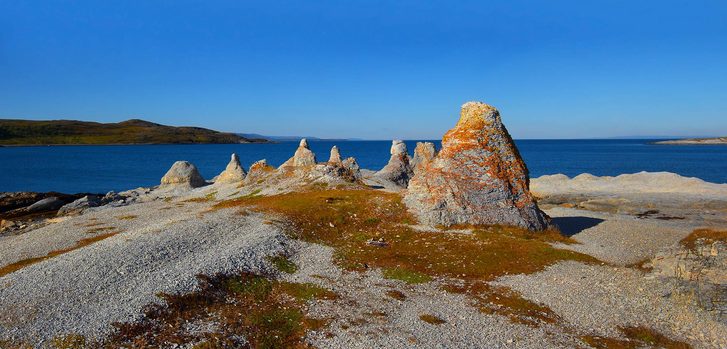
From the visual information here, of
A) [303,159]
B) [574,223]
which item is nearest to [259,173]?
[303,159]

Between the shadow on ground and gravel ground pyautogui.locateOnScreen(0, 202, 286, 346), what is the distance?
2413 cm

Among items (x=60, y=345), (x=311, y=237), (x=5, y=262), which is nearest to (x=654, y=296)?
(x=311, y=237)

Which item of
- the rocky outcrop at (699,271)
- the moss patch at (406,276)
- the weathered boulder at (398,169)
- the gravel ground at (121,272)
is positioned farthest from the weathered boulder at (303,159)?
the rocky outcrop at (699,271)

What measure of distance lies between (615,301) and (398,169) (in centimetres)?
5359

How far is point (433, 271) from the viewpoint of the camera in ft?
90.1

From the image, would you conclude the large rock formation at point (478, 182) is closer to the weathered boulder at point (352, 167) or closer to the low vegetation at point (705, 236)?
the low vegetation at point (705, 236)

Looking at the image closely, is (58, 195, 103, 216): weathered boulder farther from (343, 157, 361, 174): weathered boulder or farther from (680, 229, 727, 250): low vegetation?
(680, 229, 727, 250): low vegetation

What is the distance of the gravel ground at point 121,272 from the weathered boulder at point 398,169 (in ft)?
121

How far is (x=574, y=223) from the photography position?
138ft

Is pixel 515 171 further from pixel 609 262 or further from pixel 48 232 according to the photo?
pixel 48 232

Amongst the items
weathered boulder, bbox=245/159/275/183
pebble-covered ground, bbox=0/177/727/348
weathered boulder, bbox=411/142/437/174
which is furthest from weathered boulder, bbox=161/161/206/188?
pebble-covered ground, bbox=0/177/727/348

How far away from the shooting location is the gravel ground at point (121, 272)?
18891mm

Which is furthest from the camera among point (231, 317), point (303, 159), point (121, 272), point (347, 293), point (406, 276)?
point (303, 159)

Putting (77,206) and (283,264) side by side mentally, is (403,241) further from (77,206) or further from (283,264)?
(77,206)
